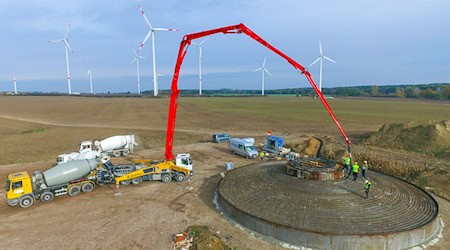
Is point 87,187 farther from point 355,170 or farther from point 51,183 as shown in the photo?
point 355,170

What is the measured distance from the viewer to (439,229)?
18.5m

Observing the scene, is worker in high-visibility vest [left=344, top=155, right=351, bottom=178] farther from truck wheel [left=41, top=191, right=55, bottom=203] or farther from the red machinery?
truck wheel [left=41, top=191, right=55, bottom=203]

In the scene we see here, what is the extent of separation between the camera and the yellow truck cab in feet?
71.4

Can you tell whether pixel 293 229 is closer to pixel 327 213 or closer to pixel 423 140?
pixel 327 213

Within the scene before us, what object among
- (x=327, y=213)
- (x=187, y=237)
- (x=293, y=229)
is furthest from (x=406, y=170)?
(x=187, y=237)

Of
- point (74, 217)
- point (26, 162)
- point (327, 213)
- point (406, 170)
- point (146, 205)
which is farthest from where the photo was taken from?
point (26, 162)

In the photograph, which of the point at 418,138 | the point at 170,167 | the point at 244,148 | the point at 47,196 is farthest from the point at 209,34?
the point at 418,138

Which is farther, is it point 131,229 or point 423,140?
point 423,140

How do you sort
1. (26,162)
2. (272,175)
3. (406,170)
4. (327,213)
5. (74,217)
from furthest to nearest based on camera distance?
1. (26,162)
2. (406,170)
3. (272,175)
4. (74,217)
5. (327,213)

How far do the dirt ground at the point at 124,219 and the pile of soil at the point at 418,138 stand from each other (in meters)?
17.0

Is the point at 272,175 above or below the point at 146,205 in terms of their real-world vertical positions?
above

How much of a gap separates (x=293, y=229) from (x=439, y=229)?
10.4 metres

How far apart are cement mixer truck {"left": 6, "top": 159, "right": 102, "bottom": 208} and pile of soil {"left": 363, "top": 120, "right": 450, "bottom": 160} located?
3874cm

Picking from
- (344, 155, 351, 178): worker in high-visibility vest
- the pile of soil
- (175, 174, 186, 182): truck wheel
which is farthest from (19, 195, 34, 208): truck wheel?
the pile of soil
